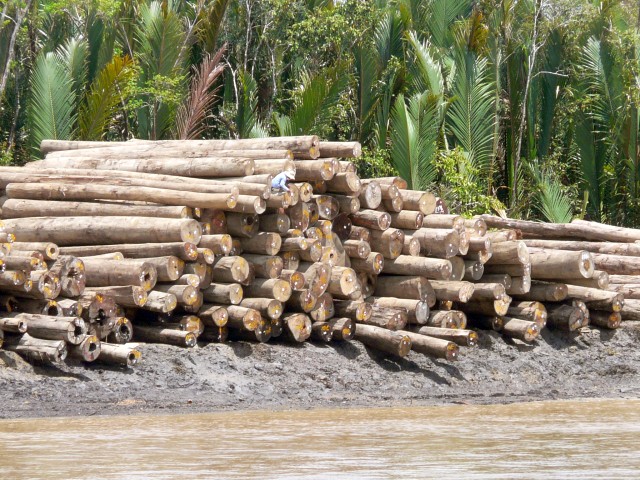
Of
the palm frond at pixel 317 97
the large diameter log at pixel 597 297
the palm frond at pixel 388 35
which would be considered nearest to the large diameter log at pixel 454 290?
the large diameter log at pixel 597 297

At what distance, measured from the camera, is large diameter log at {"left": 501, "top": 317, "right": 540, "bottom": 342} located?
1675cm

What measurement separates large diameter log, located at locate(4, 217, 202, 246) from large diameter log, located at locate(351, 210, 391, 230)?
258 centimetres

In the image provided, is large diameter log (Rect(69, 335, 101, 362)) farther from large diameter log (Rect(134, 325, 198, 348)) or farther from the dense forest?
the dense forest

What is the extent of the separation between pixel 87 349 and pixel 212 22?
1351cm

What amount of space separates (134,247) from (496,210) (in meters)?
11.4

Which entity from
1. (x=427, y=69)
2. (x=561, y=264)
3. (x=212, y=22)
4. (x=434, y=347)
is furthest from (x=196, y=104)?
(x=434, y=347)

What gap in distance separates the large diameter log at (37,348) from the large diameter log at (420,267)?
16.6 ft

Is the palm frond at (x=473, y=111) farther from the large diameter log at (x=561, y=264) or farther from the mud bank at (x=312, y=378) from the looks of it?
the mud bank at (x=312, y=378)

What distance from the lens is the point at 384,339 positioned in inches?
602

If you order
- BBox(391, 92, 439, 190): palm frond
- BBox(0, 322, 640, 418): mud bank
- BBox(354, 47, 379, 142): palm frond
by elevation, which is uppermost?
BBox(354, 47, 379, 142): palm frond

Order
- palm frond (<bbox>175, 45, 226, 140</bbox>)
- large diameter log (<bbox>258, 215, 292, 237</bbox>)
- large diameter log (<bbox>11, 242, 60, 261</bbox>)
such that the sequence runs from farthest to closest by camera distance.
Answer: palm frond (<bbox>175, 45, 226, 140</bbox>) → large diameter log (<bbox>258, 215, 292, 237</bbox>) → large diameter log (<bbox>11, 242, 60, 261</bbox>)

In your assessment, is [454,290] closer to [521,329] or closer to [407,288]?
[407,288]

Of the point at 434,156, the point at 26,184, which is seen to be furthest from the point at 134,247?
the point at 434,156

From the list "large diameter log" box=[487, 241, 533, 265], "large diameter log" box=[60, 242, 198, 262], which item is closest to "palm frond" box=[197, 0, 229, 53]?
"large diameter log" box=[487, 241, 533, 265]
